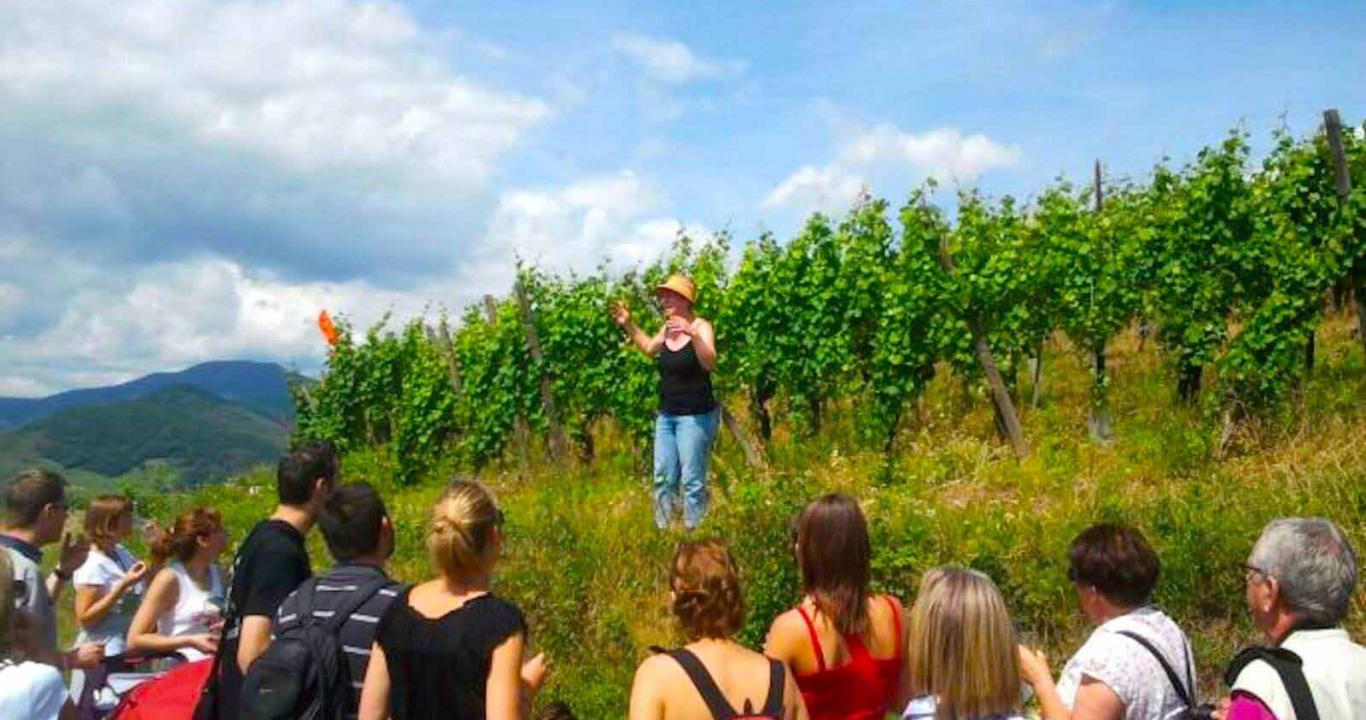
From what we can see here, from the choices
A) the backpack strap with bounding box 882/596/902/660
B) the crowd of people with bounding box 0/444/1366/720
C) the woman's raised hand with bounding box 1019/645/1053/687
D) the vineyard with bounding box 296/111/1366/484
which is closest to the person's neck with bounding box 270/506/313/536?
the crowd of people with bounding box 0/444/1366/720

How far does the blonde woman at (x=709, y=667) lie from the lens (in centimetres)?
302

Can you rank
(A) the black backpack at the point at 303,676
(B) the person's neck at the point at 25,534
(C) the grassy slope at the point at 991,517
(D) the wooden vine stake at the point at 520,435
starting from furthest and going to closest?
(D) the wooden vine stake at the point at 520,435, (C) the grassy slope at the point at 991,517, (B) the person's neck at the point at 25,534, (A) the black backpack at the point at 303,676

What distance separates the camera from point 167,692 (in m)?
4.29

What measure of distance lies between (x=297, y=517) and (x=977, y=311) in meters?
7.59

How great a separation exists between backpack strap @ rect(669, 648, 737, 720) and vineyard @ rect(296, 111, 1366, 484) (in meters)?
6.41

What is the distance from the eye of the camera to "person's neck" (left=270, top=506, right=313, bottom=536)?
3912 mm

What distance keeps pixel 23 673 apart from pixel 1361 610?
16.8ft

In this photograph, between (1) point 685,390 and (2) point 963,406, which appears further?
(2) point 963,406

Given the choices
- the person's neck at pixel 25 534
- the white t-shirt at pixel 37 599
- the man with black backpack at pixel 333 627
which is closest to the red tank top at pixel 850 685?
the man with black backpack at pixel 333 627

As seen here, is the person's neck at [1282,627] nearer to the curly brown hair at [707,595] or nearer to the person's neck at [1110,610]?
the person's neck at [1110,610]

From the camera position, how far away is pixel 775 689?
121 inches

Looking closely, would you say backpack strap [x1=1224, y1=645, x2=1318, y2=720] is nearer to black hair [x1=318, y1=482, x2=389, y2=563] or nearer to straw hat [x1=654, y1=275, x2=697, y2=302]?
Answer: black hair [x1=318, y1=482, x2=389, y2=563]

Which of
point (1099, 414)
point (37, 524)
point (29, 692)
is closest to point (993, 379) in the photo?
point (1099, 414)

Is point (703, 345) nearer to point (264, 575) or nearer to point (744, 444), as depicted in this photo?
point (744, 444)
